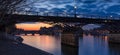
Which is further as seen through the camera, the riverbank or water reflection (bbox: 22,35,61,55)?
the riverbank

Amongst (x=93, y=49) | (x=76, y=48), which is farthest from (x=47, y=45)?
(x=93, y=49)

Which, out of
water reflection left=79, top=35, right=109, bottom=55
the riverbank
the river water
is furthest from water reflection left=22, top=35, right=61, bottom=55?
the riverbank

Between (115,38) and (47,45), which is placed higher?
(47,45)

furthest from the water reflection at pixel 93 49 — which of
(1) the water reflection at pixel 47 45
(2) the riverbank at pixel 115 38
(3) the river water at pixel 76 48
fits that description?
(2) the riverbank at pixel 115 38

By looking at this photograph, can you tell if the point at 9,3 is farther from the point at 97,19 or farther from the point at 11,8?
the point at 97,19

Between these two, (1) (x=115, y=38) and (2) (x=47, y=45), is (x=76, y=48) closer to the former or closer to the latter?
(2) (x=47, y=45)

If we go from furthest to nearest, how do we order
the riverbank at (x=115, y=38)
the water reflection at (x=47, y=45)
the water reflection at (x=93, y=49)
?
the riverbank at (x=115, y=38) < the water reflection at (x=93, y=49) < the water reflection at (x=47, y=45)

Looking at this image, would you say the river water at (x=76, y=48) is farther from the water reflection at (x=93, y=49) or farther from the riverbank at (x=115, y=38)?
the riverbank at (x=115, y=38)

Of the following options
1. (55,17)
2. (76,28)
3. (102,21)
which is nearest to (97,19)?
(102,21)

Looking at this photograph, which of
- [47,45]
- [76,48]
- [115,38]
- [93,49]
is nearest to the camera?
[93,49]

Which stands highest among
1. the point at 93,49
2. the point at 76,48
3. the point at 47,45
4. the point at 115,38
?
the point at 47,45

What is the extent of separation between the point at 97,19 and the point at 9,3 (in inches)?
2012

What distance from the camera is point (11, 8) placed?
54.2 ft

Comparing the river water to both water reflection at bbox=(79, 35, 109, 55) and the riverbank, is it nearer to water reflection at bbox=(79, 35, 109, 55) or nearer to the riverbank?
water reflection at bbox=(79, 35, 109, 55)
